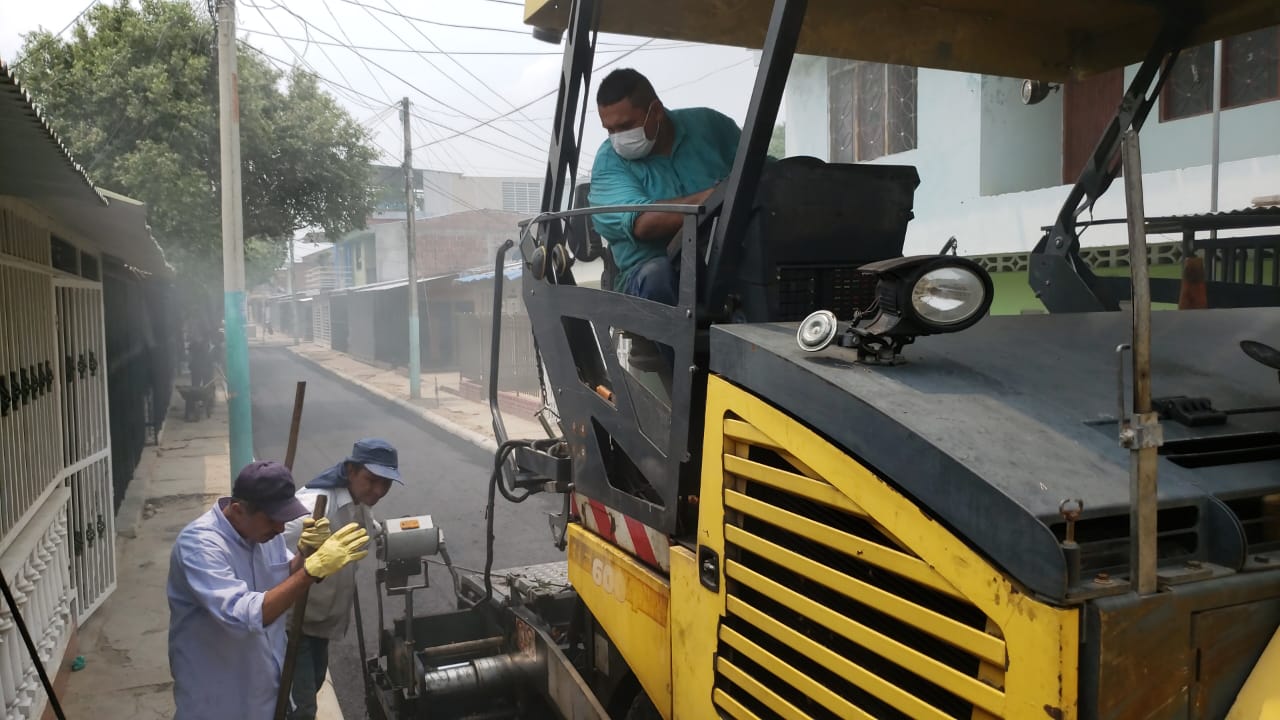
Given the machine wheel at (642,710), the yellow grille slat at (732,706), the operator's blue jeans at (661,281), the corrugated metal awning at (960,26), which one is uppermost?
the corrugated metal awning at (960,26)

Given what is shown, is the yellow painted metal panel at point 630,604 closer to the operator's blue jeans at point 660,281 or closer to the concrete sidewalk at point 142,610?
the operator's blue jeans at point 660,281

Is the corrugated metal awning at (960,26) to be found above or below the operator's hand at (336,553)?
above

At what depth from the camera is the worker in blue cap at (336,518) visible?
13.8 feet

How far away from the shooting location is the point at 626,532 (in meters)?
2.82

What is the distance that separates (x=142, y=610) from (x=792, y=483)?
678 centimetres

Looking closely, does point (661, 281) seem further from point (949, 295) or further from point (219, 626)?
point (219, 626)

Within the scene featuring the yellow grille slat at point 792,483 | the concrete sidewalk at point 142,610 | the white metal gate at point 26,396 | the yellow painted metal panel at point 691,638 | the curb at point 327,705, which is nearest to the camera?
the yellow grille slat at point 792,483

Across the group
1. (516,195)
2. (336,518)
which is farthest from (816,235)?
(516,195)

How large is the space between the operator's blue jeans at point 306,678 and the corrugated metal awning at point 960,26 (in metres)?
3.01

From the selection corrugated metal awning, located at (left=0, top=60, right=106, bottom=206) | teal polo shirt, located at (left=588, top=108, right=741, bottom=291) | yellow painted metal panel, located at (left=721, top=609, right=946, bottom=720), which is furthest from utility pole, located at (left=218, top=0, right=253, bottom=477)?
yellow painted metal panel, located at (left=721, top=609, right=946, bottom=720)

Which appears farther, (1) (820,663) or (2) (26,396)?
(2) (26,396)

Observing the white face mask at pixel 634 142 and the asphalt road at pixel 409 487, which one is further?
the asphalt road at pixel 409 487

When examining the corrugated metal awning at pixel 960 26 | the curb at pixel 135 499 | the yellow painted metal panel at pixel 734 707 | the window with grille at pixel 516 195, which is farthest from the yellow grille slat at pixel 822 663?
the window with grille at pixel 516 195

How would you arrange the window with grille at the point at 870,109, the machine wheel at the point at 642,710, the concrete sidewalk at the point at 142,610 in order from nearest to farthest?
the machine wheel at the point at 642,710
the concrete sidewalk at the point at 142,610
the window with grille at the point at 870,109
